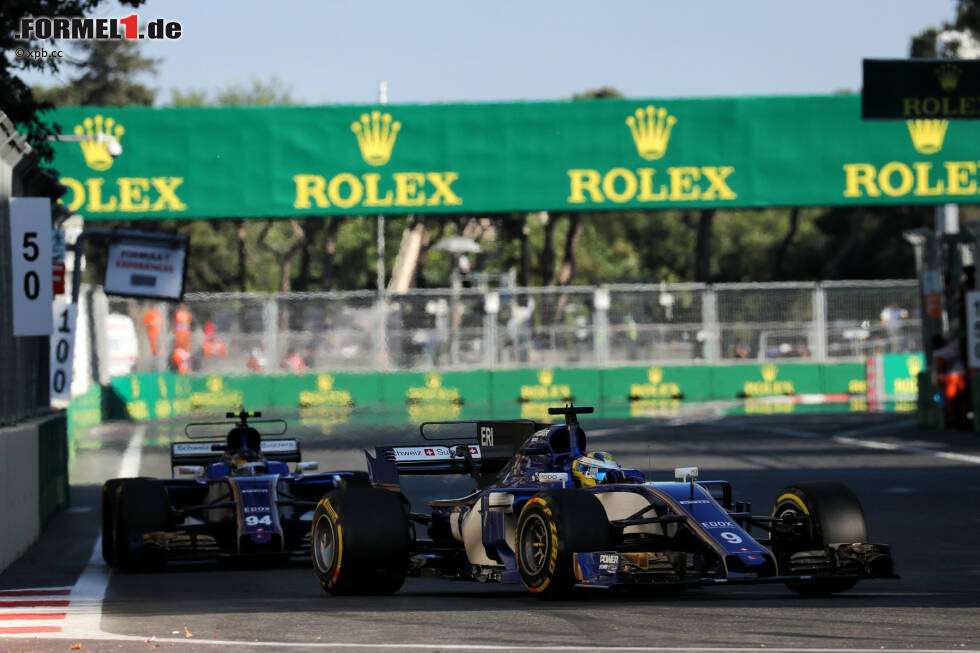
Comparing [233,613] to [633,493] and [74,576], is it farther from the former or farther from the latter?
[74,576]

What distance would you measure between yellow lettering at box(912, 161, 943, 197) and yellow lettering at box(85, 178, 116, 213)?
17.4 m

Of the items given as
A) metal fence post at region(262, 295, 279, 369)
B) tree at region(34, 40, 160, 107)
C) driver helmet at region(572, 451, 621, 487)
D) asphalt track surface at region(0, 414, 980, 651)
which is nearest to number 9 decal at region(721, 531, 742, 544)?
asphalt track surface at region(0, 414, 980, 651)

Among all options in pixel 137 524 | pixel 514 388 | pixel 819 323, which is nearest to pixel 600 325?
pixel 514 388

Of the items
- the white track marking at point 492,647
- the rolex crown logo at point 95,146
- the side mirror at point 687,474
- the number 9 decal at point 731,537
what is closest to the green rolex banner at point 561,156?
the rolex crown logo at point 95,146

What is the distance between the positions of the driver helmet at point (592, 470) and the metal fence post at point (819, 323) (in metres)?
29.1

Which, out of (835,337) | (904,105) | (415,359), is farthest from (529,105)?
(904,105)

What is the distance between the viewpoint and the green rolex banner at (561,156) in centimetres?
3722

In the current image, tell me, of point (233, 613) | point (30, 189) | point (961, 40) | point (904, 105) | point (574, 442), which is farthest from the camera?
point (961, 40)

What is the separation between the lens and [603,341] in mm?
39438

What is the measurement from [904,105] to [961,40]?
3958 centimetres

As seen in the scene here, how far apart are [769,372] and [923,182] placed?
5686 millimetres

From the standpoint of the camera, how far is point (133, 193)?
1441 inches

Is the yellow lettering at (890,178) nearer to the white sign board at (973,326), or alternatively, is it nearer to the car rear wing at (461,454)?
the white sign board at (973,326)

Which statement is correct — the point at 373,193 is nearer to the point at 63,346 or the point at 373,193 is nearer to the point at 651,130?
the point at 651,130
